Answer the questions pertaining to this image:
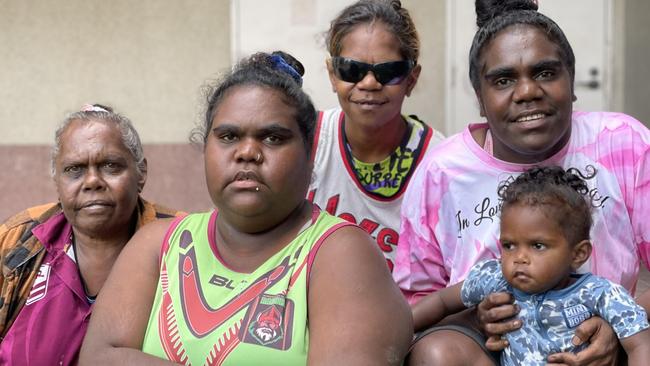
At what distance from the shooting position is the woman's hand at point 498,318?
277 centimetres

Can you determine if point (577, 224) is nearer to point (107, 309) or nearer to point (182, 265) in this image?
point (182, 265)

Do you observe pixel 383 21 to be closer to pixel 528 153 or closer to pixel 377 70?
pixel 377 70

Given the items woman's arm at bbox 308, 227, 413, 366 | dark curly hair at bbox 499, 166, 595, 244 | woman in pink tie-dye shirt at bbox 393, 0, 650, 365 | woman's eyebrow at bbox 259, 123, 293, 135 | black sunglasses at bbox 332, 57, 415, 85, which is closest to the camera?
woman's arm at bbox 308, 227, 413, 366

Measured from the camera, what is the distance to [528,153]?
3.08 m

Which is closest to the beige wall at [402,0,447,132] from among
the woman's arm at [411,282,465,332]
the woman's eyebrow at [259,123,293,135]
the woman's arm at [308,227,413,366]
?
the woman's arm at [411,282,465,332]

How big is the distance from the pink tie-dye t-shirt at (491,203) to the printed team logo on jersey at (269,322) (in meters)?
0.89

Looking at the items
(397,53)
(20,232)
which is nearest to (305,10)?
(397,53)

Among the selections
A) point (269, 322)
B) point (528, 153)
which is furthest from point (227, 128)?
point (528, 153)

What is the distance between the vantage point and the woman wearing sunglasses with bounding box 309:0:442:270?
3.85 metres

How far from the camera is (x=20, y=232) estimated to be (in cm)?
335

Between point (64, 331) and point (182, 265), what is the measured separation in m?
0.70

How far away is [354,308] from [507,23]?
1.21 meters

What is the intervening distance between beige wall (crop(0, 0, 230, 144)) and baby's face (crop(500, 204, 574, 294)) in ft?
14.0

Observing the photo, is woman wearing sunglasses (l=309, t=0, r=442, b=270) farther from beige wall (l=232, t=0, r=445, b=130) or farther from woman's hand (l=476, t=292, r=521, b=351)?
beige wall (l=232, t=0, r=445, b=130)
